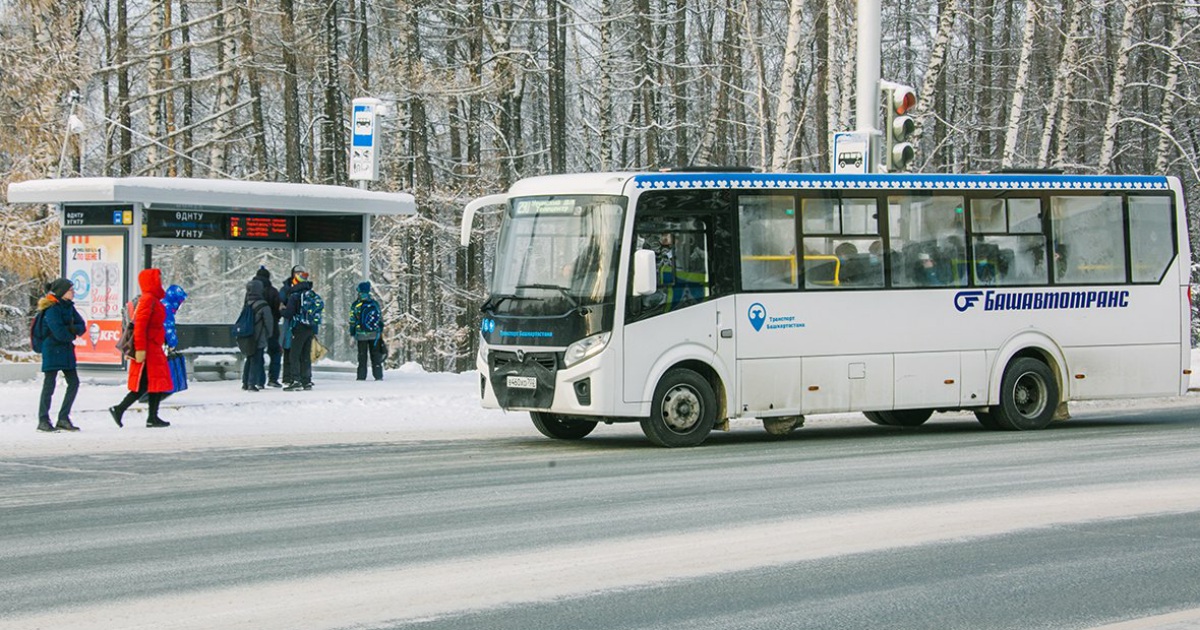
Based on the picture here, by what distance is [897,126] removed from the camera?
2055 centimetres

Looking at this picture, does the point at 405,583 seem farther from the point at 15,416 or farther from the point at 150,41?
the point at 150,41

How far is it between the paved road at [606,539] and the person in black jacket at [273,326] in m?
7.44

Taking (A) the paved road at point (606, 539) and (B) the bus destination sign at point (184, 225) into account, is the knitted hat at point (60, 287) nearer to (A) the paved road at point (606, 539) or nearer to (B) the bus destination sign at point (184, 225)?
(A) the paved road at point (606, 539)

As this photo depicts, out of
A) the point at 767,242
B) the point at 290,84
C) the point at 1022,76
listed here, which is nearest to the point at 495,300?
the point at 767,242

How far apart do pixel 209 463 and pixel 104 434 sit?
11.0 feet

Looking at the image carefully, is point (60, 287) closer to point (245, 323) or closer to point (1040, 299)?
point (245, 323)

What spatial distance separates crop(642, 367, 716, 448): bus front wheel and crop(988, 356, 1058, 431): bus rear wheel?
4.01m

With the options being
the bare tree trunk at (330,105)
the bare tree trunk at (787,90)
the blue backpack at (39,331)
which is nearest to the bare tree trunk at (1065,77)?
the bare tree trunk at (787,90)

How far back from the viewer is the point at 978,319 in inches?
717

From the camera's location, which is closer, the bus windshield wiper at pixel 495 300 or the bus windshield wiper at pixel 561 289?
the bus windshield wiper at pixel 561 289

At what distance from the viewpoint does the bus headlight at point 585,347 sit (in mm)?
15766

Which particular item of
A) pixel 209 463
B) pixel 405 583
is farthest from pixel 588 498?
pixel 209 463

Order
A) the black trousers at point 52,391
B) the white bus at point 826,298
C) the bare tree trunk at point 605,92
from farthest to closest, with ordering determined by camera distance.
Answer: the bare tree trunk at point 605,92 → the black trousers at point 52,391 → the white bus at point 826,298

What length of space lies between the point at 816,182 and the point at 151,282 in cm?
752
